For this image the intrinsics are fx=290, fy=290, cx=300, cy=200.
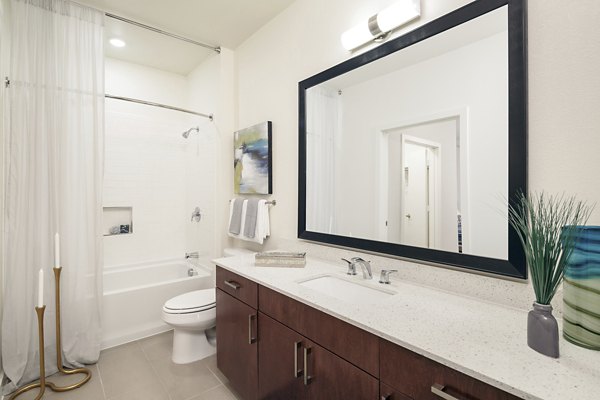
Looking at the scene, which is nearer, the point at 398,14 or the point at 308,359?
the point at 308,359

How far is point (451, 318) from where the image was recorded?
39.8 inches

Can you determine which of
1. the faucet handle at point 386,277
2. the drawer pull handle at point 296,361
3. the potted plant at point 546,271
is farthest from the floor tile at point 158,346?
the potted plant at point 546,271

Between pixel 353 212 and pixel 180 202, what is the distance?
2.58 metres

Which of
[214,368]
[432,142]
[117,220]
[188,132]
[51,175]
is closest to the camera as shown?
[432,142]

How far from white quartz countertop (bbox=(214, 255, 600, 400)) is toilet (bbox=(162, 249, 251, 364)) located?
3.28 ft

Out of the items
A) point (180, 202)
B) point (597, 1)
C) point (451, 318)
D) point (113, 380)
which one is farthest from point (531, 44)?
point (180, 202)

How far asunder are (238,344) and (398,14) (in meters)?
1.96

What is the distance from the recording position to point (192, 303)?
2199 mm

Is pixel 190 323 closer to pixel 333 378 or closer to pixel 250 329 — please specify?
pixel 250 329

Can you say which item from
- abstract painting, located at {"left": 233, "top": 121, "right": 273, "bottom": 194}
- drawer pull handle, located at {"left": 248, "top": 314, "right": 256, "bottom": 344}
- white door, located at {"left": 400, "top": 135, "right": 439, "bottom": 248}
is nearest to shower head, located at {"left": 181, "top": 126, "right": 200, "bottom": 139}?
abstract painting, located at {"left": 233, "top": 121, "right": 273, "bottom": 194}

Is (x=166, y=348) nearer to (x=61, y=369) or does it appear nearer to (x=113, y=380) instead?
(x=113, y=380)

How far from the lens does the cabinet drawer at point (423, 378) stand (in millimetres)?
717

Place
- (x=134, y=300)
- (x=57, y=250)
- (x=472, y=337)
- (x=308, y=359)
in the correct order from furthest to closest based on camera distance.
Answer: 1. (x=134, y=300)
2. (x=57, y=250)
3. (x=308, y=359)
4. (x=472, y=337)

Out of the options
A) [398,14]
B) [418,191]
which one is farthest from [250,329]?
[398,14]
